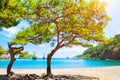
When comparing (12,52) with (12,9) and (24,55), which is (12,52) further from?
(12,9)

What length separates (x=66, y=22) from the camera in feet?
66.7

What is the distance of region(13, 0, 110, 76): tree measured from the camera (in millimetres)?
17328

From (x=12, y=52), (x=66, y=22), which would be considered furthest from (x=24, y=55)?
(x=66, y=22)

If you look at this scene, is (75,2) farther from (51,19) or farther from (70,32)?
(70,32)

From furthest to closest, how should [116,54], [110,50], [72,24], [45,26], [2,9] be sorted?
[110,50] < [116,54] < [45,26] < [72,24] < [2,9]

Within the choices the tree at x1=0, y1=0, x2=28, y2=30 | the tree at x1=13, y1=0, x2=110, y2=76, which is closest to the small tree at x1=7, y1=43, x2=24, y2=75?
the tree at x1=13, y1=0, x2=110, y2=76

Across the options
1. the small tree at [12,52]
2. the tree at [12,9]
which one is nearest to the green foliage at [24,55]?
the small tree at [12,52]

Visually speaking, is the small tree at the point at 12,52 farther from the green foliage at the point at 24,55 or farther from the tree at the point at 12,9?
the tree at the point at 12,9

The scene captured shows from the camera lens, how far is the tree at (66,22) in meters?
17.3

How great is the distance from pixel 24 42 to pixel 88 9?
653cm

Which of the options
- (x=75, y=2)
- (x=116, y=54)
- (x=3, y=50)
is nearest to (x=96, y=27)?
(x=75, y=2)

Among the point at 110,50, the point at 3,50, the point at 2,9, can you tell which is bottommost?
the point at 3,50

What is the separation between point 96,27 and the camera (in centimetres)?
2067

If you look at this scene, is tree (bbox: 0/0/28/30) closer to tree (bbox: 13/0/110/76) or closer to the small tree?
tree (bbox: 13/0/110/76)
